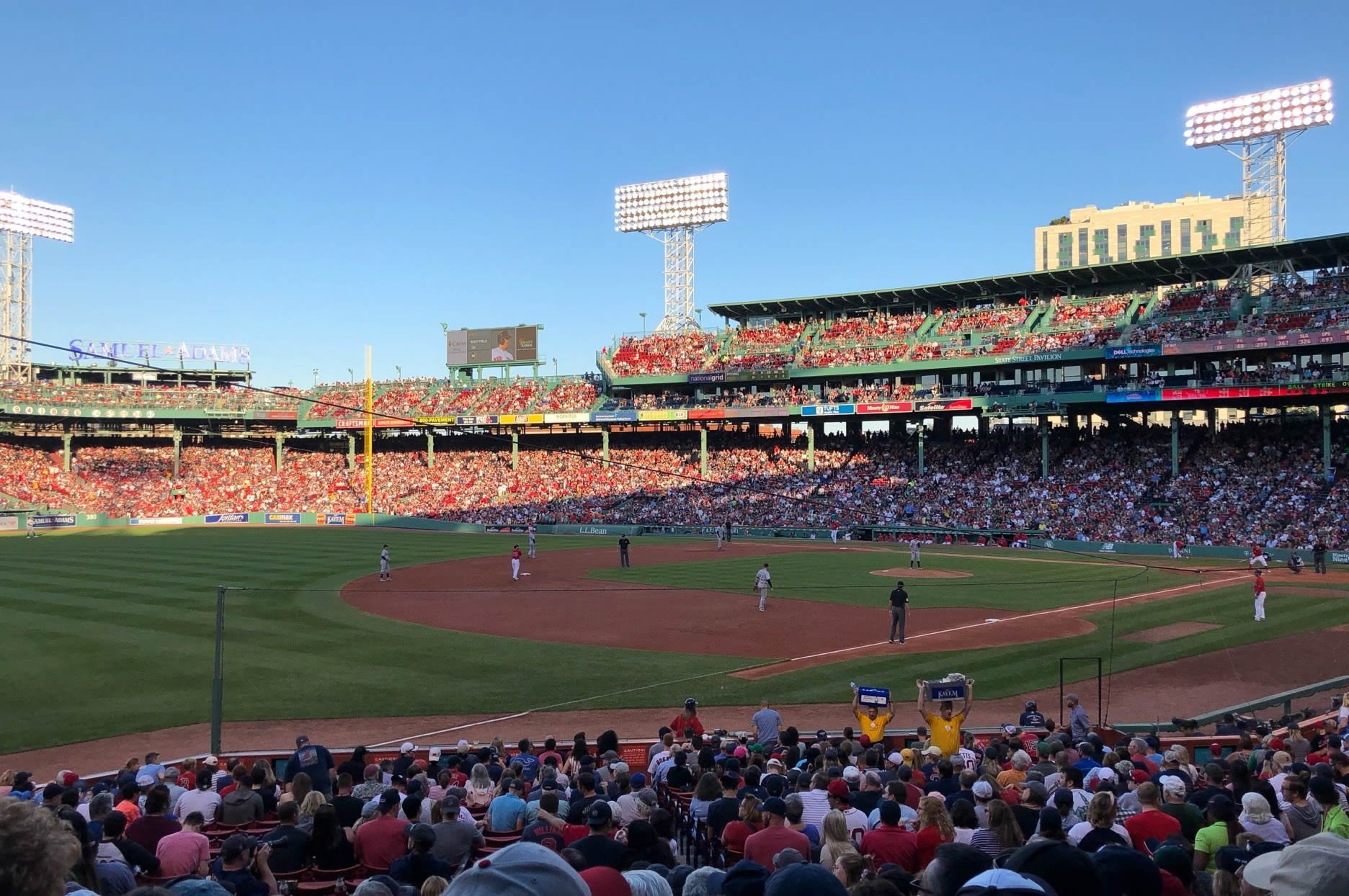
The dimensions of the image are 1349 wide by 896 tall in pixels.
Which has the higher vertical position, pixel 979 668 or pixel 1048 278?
pixel 1048 278

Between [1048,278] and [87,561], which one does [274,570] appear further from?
[1048,278]

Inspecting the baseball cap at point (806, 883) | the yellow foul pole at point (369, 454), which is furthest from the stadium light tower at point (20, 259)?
the baseball cap at point (806, 883)

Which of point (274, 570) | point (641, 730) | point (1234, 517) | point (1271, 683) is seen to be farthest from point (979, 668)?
point (1234, 517)

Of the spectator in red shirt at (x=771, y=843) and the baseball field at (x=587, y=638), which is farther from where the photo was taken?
the baseball field at (x=587, y=638)

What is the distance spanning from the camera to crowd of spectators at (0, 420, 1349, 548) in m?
46.9

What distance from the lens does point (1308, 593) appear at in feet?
103

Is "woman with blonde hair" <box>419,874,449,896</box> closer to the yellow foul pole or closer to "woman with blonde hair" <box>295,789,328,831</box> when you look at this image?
"woman with blonde hair" <box>295,789,328,831</box>

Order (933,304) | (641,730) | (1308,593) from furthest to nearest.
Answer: (933,304) → (1308,593) → (641,730)

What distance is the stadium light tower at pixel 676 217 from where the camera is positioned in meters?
81.0

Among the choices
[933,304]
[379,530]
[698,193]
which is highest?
[698,193]

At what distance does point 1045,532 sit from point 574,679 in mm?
35969

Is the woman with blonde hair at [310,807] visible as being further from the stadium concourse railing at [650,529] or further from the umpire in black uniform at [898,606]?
the stadium concourse railing at [650,529]

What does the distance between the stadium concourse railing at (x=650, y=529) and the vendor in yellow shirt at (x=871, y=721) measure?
3419 cm

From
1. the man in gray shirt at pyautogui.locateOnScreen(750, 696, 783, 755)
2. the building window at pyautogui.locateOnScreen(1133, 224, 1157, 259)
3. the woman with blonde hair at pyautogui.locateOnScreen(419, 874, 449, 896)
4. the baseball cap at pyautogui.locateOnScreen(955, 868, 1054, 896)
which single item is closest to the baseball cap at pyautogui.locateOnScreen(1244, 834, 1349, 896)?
the baseball cap at pyautogui.locateOnScreen(955, 868, 1054, 896)
